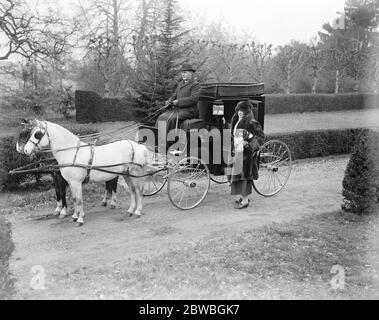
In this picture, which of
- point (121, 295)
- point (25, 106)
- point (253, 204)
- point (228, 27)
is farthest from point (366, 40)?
point (121, 295)

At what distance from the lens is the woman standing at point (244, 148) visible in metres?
8.19

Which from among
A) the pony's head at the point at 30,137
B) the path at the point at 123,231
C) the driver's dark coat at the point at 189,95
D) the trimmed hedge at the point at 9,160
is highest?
the driver's dark coat at the point at 189,95

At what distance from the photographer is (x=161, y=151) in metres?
8.45

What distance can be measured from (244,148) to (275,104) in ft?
64.1

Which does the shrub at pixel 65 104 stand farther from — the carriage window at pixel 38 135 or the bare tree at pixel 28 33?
the carriage window at pixel 38 135

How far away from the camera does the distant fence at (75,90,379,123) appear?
2133cm

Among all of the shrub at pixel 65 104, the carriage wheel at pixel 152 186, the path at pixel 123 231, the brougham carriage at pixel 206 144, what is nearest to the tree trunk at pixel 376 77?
the shrub at pixel 65 104

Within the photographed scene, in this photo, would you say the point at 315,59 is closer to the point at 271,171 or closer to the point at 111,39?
the point at 111,39

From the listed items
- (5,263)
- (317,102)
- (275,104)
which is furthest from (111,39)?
(5,263)

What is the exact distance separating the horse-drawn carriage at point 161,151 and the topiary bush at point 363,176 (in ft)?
5.39

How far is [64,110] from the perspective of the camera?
23.3m

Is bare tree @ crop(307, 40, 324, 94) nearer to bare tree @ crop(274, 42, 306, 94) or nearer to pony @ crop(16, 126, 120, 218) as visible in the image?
bare tree @ crop(274, 42, 306, 94)

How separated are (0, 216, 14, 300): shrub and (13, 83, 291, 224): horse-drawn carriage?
247cm
